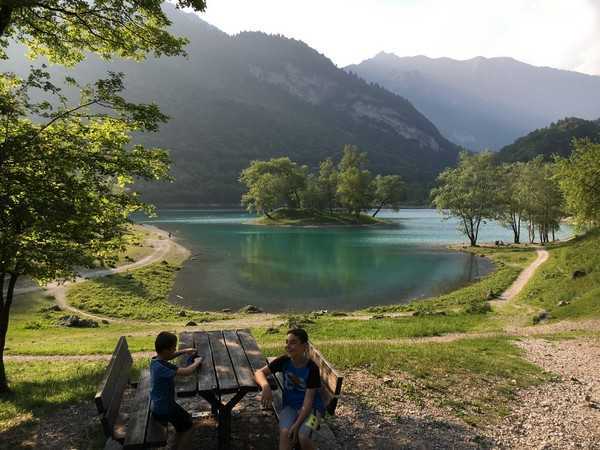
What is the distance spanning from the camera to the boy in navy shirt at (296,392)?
694 cm

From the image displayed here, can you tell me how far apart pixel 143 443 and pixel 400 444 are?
5.09m

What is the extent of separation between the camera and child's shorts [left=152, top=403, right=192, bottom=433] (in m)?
7.02

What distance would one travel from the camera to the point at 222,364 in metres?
8.16

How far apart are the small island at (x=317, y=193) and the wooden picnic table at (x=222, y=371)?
115m

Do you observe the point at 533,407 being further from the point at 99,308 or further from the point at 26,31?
the point at 99,308

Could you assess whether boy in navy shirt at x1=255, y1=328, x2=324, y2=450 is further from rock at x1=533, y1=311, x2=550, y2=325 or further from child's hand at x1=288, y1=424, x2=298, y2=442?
rock at x1=533, y1=311, x2=550, y2=325

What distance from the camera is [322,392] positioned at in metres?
7.82

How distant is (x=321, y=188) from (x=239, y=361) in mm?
→ 131116

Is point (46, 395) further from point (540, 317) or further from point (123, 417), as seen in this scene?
point (540, 317)

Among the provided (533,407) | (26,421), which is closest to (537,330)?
(533,407)

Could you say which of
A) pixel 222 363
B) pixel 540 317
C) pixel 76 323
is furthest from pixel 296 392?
pixel 76 323

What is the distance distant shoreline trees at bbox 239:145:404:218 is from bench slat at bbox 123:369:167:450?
12268cm

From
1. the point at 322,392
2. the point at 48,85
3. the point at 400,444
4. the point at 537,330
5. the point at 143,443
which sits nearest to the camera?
the point at 143,443

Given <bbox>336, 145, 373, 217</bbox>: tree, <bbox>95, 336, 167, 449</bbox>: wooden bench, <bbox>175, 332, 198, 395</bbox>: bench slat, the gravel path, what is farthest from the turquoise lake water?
<bbox>336, 145, 373, 217</bbox>: tree
